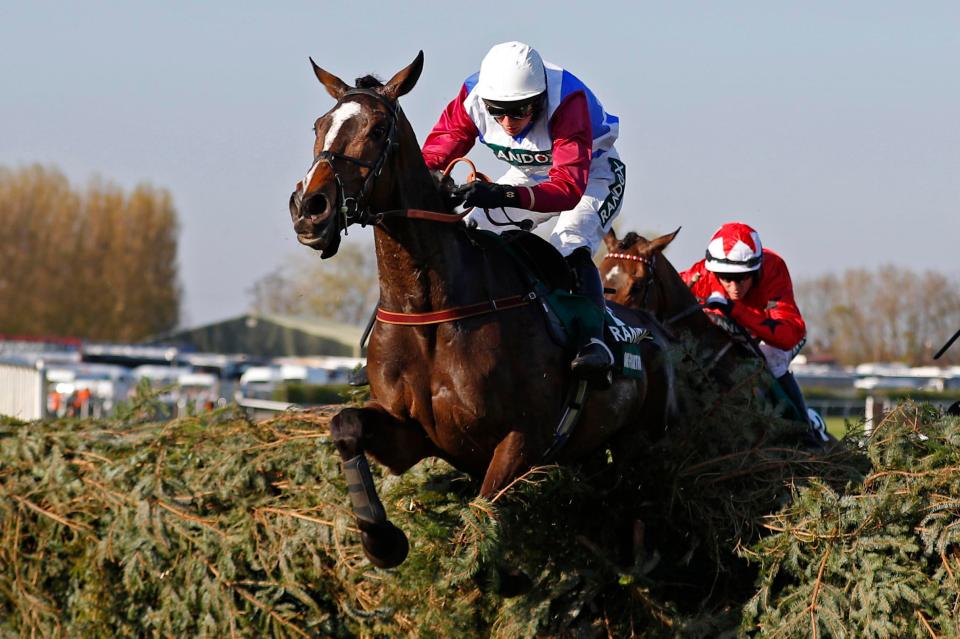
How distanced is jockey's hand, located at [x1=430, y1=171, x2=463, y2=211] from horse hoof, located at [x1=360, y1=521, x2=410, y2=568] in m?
1.54

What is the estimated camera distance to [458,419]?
18.1ft

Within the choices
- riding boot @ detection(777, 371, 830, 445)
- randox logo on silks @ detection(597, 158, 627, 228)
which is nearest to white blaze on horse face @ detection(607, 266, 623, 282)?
riding boot @ detection(777, 371, 830, 445)

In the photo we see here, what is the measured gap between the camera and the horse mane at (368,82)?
557 cm

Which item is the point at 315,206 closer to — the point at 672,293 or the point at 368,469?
the point at 368,469

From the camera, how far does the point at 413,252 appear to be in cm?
562

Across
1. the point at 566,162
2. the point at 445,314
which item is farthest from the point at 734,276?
the point at 445,314

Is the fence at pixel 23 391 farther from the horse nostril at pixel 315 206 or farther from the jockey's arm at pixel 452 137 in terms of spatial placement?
the horse nostril at pixel 315 206

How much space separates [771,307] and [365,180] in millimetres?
4867

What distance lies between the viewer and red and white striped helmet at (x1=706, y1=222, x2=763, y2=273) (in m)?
8.93

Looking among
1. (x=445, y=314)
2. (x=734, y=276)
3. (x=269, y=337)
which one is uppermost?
(x=734, y=276)

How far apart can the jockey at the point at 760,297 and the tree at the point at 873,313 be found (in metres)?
55.5

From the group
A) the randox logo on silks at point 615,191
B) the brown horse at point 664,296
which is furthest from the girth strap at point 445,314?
the brown horse at point 664,296

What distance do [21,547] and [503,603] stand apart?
364cm

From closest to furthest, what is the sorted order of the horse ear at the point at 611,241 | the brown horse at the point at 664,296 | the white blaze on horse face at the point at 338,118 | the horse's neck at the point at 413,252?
the white blaze on horse face at the point at 338,118 → the horse's neck at the point at 413,252 → the brown horse at the point at 664,296 → the horse ear at the point at 611,241
